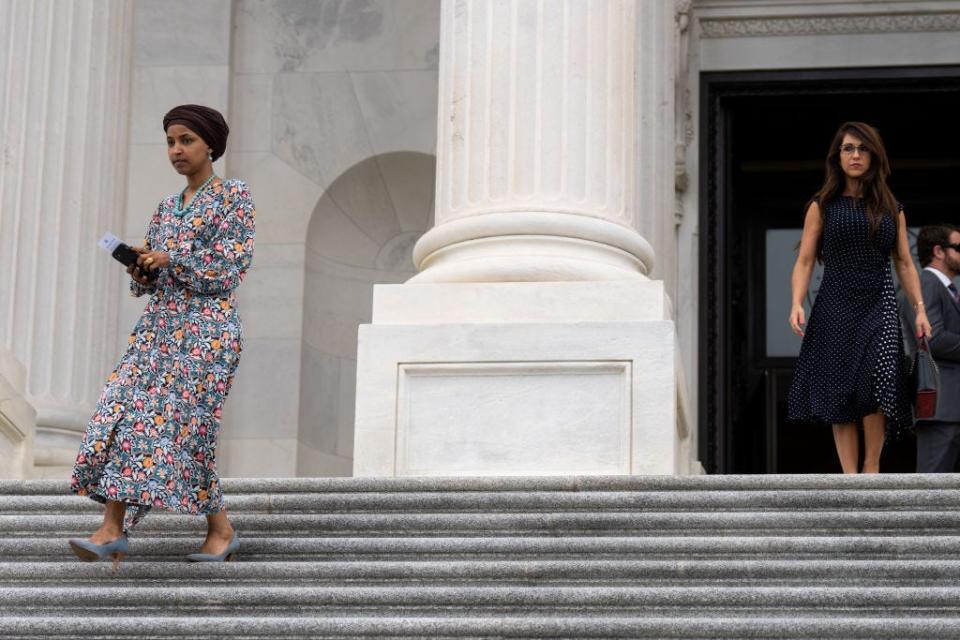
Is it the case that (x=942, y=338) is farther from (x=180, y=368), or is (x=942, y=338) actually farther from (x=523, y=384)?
(x=180, y=368)

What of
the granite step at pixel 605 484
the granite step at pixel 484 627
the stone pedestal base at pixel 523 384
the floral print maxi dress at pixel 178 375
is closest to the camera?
the granite step at pixel 484 627

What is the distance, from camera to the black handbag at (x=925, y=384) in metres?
11.7

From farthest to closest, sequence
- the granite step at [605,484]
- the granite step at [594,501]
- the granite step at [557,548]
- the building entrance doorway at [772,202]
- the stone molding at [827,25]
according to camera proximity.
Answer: the stone molding at [827,25] < the building entrance doorway at [772,202] < the granite step at [605,484] < the granite step at [594,501] < the granite step at [557,548]

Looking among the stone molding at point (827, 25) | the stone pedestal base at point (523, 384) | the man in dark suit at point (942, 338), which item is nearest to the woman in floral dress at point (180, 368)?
the stone pedestal base at point (523, 384)

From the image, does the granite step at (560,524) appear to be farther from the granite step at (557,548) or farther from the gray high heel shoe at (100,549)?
the gray high heel shoe at (100,549)

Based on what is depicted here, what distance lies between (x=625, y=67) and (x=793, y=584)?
434 centimetres

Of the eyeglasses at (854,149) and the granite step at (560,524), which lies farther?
the eyeglasses at (854,149)

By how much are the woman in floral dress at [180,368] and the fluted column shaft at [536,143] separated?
262cm

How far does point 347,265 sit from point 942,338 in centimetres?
809

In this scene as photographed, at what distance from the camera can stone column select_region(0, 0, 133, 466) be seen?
1445 cm

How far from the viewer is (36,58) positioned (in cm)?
1469

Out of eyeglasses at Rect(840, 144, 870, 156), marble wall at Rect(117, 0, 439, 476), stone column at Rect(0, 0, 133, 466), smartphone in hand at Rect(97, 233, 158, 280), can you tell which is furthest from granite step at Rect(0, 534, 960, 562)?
marble wall at Rect(117, 0, 439, 476)

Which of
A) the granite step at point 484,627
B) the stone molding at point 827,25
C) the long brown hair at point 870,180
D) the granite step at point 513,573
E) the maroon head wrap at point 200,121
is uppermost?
the stone molding at point 827,25

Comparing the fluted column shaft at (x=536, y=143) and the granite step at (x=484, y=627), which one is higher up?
the fluted column shaft at (x=536, y=143)
